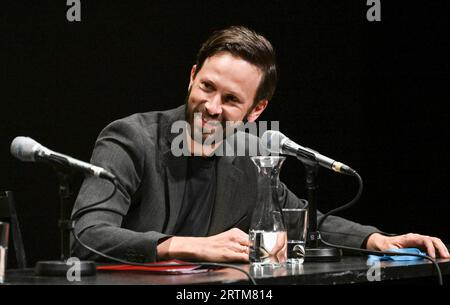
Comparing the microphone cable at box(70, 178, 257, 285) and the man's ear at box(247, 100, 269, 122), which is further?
the man's ear at box(247, 100, 269, 122)

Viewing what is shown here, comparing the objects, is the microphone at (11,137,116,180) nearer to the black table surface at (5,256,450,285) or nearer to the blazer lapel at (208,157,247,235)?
the black table surface at (5,256,450,285)

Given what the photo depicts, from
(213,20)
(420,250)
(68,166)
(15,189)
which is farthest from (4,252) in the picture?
(213,20)

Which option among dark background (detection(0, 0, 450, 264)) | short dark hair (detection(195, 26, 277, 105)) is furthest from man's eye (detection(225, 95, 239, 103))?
dark background (detection(0, 0, 450, 264))

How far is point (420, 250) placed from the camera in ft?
7.18

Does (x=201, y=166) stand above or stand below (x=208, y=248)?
above

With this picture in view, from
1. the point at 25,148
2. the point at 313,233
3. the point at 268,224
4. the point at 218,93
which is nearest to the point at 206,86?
the point at 218,93

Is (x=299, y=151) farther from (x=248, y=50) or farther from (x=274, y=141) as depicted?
(x=248, y=50)

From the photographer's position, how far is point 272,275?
4.98 ft

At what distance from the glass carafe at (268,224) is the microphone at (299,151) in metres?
0.20

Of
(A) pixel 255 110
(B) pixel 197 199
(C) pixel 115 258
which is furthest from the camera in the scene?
(A) pixel 255 110

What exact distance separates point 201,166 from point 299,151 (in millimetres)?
529

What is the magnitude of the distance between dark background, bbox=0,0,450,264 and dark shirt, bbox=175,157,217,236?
926 mm

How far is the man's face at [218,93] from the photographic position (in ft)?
7.54

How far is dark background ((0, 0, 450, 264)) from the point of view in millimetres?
3160
